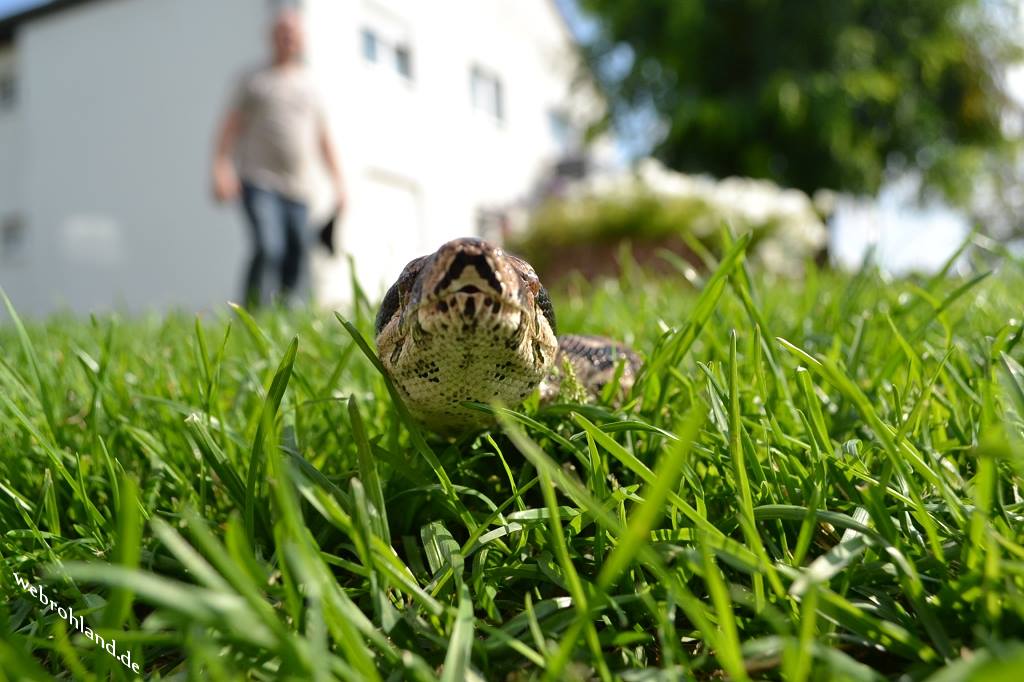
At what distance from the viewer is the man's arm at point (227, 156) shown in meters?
5.91

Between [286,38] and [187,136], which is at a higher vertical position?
[187,136]

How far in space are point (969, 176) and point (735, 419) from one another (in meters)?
23.6

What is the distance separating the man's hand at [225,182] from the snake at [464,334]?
17.5 ft

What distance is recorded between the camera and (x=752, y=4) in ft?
57.7

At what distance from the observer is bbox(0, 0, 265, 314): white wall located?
1340cm

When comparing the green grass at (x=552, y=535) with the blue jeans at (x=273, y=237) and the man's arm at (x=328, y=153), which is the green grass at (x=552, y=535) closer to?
the blue jeans at (x=273, y=237)

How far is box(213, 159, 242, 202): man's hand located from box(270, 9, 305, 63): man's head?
3.67 ft

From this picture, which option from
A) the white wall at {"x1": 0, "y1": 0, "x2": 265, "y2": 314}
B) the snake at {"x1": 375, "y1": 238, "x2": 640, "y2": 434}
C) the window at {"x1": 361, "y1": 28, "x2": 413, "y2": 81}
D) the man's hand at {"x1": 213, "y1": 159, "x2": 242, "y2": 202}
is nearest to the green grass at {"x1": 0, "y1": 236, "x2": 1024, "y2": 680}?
the snake at {"x1": 375, "y1": 238, "x2": 640, "y2": 434}

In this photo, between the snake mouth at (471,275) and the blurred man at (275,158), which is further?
the blurred man at (275,158)

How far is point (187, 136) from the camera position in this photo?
13.7 metres

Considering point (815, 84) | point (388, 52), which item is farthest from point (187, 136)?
point (815, 84)

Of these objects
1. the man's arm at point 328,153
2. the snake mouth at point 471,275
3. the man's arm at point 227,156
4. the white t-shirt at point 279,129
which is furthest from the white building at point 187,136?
the snake mouth at point 471,275

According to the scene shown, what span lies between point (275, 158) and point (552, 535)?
18.6 ft

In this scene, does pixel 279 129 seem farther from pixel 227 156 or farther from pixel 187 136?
pixel 187 136
